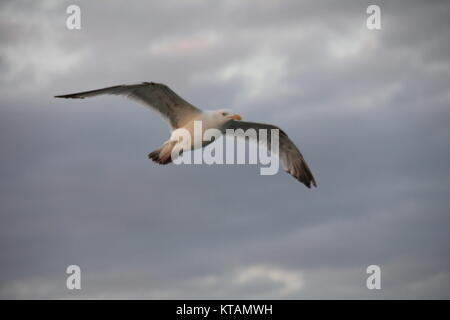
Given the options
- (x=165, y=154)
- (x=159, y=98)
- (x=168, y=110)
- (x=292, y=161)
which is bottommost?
(x=165, y=154)

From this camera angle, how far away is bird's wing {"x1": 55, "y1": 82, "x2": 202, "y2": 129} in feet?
53.7

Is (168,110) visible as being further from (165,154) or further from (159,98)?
(165,154)

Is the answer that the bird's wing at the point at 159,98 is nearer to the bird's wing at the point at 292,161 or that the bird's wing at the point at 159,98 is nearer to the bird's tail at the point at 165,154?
the bird's tail at the point at 165,154

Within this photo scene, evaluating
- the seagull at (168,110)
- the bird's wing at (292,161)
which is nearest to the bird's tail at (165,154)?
the seagull at (168,110)

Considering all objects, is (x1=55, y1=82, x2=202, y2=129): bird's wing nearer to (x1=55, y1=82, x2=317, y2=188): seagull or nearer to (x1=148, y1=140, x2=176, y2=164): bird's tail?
(x1=55, y1=82, x2=317, y2=188): seagull

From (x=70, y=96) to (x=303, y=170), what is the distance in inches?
308

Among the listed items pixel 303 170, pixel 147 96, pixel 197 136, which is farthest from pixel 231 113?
pixel 303 170

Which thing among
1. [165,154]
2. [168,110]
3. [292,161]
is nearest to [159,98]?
[168,110]

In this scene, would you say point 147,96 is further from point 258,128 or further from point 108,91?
point 258,128

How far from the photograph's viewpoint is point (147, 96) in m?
16.9

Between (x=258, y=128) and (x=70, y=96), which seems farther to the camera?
(x=258, y=128)

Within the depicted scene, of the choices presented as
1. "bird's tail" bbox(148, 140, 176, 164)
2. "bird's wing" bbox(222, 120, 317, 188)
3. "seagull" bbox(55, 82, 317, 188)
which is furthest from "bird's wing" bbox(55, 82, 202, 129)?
"bird's wing" bbox(222, 120, 317, 188)

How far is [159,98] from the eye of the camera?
667 inches

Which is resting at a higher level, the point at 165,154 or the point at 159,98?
the point at 159,98
